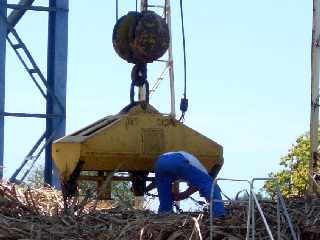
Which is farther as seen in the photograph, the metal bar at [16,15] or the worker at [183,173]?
the metal bar at [16,15]

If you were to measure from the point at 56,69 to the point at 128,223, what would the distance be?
46.7ft

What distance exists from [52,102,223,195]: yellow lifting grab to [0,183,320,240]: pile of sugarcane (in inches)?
16.6

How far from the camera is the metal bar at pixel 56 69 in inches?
826

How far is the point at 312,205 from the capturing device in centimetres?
743

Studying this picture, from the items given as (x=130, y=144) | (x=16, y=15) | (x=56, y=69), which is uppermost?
(x=16, y=15)

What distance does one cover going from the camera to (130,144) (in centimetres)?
853

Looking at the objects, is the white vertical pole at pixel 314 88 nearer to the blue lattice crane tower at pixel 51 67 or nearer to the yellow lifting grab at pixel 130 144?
the yellow lifting grab at pixel 130 144

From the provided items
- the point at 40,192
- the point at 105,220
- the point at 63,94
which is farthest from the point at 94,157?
the point at 63,94

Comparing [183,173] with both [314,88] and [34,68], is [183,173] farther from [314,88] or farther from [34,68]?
[34,68]

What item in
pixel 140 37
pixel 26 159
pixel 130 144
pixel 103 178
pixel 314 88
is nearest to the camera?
pixel 130 144

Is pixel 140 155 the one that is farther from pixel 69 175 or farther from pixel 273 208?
pixel 273 208

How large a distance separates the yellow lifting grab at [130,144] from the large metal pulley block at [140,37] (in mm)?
477

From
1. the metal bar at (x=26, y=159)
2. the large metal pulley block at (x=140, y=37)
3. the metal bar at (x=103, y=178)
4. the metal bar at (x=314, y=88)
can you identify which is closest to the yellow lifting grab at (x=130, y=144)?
the metal bar at (x=103, y=178)

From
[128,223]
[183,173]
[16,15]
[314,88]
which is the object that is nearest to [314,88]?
[314,88]
